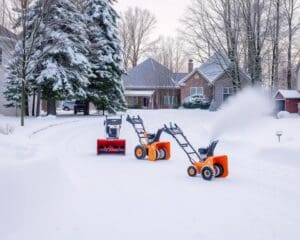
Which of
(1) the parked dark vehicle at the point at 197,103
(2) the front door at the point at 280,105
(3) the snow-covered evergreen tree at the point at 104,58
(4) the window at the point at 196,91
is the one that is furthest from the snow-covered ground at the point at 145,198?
(4) the window at the point at 196,91

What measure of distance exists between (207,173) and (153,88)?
4574 cm

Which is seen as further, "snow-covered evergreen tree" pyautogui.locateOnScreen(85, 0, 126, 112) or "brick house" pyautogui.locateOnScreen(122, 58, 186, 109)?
"brick house" pyautogui.locateOnScreen(122, 58, 186, 109)

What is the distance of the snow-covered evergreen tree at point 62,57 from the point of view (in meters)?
24.8

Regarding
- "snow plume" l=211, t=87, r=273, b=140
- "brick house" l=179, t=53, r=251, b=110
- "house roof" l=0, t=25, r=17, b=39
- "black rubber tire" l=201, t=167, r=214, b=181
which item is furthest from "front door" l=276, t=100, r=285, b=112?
"black rubber tire" l=201, t=167, r=214, b=181

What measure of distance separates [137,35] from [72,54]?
4123 cm

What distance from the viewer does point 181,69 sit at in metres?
62.6

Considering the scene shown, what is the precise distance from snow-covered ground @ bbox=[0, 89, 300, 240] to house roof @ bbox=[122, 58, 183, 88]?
1688 inches

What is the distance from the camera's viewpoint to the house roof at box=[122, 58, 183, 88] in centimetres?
5356

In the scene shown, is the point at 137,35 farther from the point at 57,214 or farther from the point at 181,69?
the point at 57,214

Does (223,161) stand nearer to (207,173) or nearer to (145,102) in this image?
(207,173)

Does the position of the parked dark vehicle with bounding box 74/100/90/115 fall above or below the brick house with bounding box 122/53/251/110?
below

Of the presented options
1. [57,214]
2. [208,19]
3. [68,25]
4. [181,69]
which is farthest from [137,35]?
[57,214]

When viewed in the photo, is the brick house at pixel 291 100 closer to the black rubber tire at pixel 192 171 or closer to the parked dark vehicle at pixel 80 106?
the parked dark vehicle at pixel 80 106

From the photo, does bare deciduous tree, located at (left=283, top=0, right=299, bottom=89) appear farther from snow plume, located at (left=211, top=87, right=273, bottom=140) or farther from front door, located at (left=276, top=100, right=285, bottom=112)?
snow plume, located at (left=211, top=87, right=273, bottom=140)
